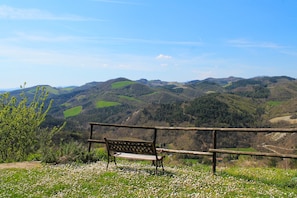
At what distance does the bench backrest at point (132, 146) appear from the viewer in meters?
10.7

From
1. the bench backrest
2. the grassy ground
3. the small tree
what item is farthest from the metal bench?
the small tree

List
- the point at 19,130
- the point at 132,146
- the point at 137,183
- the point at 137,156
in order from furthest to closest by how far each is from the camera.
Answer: the point at 19,130
the point at 132,146
the point at 137,156
the point at 137,183

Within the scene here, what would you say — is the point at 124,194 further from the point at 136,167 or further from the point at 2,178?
the point at 2,178

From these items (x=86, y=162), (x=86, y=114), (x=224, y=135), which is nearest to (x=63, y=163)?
(x=86, y=162)

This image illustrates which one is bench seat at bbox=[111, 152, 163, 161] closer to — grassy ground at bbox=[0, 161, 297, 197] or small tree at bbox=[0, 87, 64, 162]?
grassy ground at bbox=[0, 161, 297, 197]

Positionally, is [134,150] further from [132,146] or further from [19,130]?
[19,130]

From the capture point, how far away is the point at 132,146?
1120 cm

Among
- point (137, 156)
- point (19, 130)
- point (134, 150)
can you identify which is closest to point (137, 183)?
point (137, 156)

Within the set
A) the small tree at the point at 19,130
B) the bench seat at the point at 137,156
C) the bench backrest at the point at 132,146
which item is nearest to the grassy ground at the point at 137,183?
the bench seat at the point at 137,156

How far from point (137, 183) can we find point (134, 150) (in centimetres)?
204

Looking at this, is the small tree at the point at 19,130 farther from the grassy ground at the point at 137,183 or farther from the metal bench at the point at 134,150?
the metal bench at the point at 134,150

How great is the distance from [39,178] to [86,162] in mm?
3189

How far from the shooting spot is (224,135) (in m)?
71.4

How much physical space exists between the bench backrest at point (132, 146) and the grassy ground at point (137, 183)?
2.45 feet
